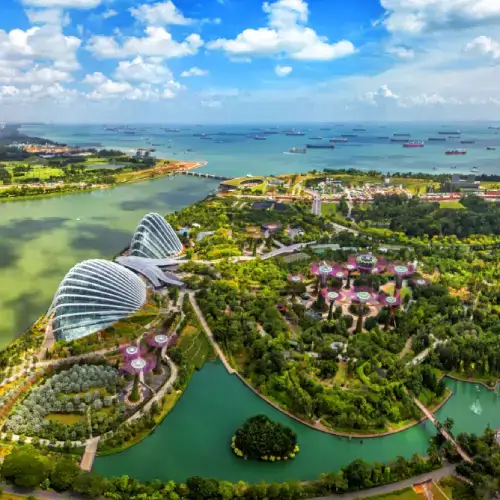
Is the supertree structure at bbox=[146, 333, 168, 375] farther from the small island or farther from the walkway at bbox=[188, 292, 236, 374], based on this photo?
the small island

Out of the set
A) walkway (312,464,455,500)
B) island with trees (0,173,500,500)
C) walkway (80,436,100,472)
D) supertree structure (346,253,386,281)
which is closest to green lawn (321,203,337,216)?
island with trees (0,173,500,500)

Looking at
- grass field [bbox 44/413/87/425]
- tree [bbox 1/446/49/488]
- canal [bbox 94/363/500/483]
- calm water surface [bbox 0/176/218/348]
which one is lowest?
canal [bbox 94/363/500/483]

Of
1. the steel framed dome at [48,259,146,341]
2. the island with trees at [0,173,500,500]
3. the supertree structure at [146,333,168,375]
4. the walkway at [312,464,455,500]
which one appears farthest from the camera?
the steel framed dome at [48,259,146,341]

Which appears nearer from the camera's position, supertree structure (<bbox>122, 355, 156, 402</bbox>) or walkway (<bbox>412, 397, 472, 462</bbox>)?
walkway (<bbox>412, 397, 472, 462</bbox>)

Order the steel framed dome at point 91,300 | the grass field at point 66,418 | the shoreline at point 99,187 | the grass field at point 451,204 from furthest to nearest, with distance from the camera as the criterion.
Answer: the shoreline at point 99,187, the grass field at point 451,204, the steel framed dome at point 91,300, the grass field at point 66,418

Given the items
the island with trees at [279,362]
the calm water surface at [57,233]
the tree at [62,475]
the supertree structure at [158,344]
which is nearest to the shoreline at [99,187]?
the calm water surface at [57,233]

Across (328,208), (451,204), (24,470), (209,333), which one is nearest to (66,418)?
(24,470)

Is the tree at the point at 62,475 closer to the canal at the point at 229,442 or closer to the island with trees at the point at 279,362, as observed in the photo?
the island with trees at the point at 279,362
